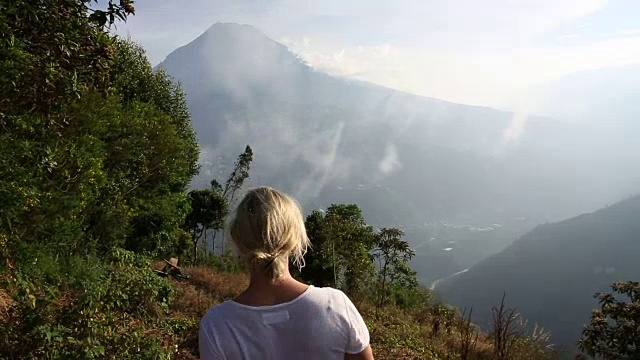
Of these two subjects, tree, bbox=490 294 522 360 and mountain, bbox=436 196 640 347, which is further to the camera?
mountain, bbox=436 196 640 347

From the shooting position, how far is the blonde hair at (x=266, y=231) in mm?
1568

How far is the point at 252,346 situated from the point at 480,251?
615 feet

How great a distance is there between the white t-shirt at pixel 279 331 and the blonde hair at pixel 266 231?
13 cm

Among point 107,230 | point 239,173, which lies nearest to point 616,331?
point 107,230

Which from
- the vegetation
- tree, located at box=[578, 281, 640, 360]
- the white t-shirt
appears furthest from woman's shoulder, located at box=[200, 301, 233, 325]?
tree, located at box=[578, 281, 640, 360]

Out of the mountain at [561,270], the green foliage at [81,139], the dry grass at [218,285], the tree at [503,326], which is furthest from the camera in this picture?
the mountain at [561,270]

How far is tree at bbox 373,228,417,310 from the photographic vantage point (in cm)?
1398

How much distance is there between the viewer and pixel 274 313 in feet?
5.08

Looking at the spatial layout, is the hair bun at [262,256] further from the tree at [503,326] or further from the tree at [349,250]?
the tree at [349,250]

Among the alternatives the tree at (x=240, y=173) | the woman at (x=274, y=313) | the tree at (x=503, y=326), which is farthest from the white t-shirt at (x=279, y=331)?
the tree at (x=240, y=173)

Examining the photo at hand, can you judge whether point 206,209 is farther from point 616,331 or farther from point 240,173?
point 616,331

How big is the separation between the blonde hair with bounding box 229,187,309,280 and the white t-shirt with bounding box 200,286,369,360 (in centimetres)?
13

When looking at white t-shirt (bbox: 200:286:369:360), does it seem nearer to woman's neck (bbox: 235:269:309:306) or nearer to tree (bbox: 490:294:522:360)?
woman's neck (bbox: 235:269:309:306)

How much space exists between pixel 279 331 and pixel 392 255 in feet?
43.7
